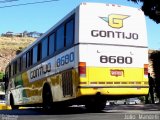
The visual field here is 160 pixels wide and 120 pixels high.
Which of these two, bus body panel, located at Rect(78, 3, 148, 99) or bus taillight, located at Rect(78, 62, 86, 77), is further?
bus body panel, located at Rect(78, 3, 148, 99)

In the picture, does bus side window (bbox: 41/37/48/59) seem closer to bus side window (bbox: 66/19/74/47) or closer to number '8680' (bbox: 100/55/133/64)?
bus side window (bbox: 66/19/74/47)

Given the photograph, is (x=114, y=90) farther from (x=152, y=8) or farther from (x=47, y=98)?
(x=152, y=8)

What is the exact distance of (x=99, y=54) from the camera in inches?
577

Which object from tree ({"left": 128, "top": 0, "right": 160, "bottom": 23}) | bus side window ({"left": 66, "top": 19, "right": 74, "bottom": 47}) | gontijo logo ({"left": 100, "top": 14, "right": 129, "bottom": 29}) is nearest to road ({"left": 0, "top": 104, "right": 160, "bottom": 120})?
bus side window ({"left": 66, "top": 19, "right": 74, "bottom": 47})

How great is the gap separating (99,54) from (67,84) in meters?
1.53

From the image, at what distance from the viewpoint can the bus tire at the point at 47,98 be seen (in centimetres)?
1689

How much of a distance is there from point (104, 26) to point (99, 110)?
13.3 ft

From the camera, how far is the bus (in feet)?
47.0

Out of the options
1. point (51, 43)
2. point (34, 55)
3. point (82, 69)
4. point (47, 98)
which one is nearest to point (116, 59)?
point (82, 69)

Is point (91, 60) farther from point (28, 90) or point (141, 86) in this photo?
point (28, 90)

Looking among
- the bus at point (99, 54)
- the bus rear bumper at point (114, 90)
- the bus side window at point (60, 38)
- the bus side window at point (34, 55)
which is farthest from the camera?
the bus side window at point (34, 55)

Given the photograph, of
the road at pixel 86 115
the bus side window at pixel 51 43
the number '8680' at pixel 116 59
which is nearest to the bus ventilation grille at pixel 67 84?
the road at pixel 86 115

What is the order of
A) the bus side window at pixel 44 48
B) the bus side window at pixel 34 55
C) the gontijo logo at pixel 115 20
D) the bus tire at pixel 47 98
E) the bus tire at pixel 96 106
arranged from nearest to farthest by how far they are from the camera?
the gontijo logo at pixel 115 20 → the bus tire at pixel 47 98 → the bus tire at pixel 96 106 → the bus side window at pixel 44 48 → the bus side window at pixel 34 55

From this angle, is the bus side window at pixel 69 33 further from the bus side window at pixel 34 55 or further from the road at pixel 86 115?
the bus side window at pixel 34 55
